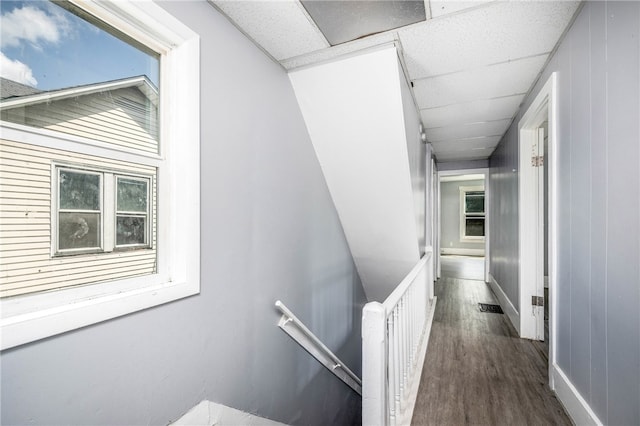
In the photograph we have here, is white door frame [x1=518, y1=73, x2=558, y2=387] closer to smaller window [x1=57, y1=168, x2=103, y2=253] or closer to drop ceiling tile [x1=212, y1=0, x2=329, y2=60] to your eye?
drop ceiling tile [x1=212, y1=0, x2=329, y2=60]

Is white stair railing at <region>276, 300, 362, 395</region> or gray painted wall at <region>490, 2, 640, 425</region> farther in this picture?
white stair railing at <region>276, 300, 362, 395</region>

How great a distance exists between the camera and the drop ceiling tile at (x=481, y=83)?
196 cm

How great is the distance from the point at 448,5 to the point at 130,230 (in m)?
1.83

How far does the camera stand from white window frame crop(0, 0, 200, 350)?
A: 0.93 meters

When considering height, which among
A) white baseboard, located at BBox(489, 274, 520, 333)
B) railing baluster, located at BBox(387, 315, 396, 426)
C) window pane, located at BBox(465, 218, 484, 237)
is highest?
window pane, located at BBox(465, 218, 484, 237)

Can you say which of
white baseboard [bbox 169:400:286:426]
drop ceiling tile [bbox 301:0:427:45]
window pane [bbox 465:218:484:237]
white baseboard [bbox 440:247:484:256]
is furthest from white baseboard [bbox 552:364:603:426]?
window pane [bbox 465:218:484:237]

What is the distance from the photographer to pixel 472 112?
2812mm

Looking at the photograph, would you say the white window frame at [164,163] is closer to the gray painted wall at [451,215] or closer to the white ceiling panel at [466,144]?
the white ceiling panel at [466,144]

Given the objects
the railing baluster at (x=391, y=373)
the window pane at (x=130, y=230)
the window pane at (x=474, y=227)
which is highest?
the window pane at (x=130, y=230)

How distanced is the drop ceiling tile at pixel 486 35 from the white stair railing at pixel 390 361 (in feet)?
5.01

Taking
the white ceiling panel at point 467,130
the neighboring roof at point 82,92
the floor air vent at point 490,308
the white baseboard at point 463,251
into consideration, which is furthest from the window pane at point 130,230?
the white baseboard at point 463,251

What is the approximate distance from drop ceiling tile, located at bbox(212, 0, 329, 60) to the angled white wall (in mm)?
238

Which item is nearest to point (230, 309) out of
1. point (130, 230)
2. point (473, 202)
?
point (130, 230)

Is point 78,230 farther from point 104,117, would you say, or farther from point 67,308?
point 104,117
